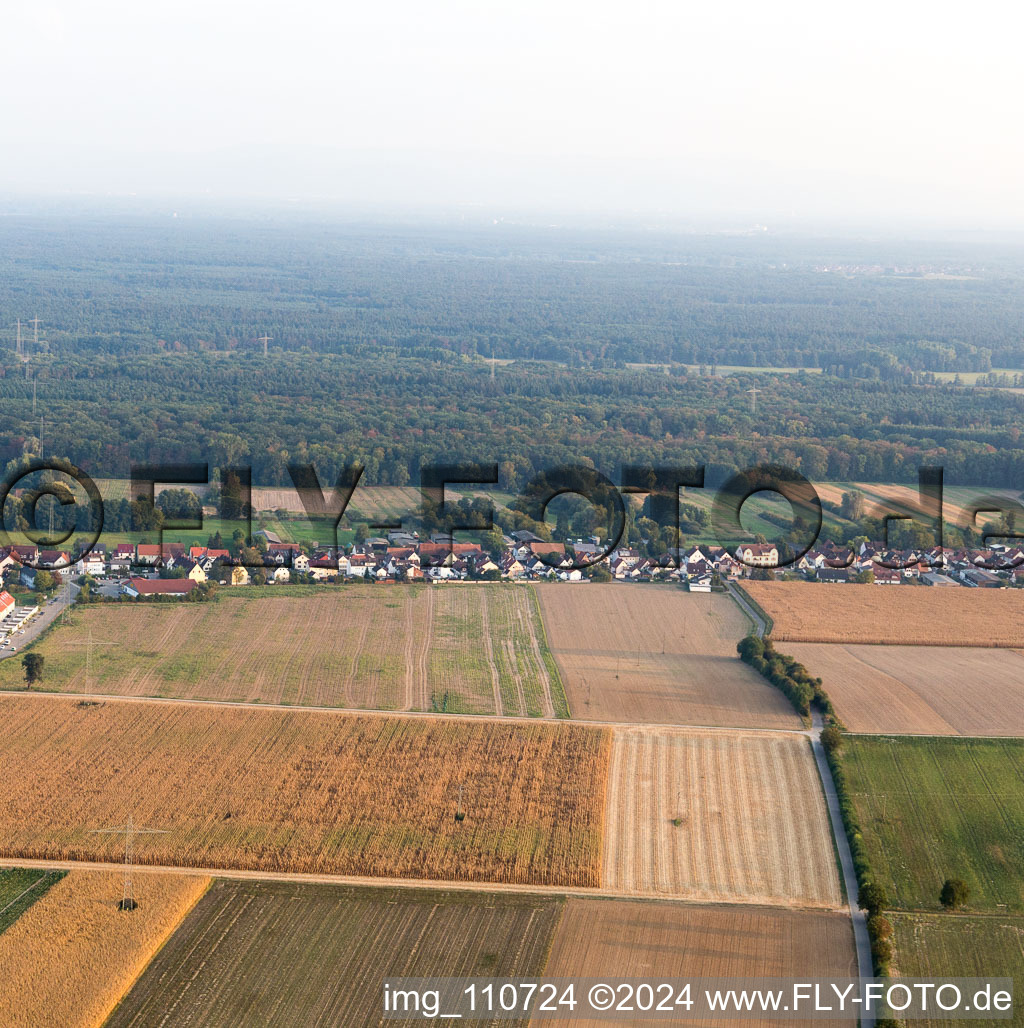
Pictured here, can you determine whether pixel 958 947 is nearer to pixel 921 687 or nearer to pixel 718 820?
pixel 718 820

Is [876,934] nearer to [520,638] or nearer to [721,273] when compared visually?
[520,638]

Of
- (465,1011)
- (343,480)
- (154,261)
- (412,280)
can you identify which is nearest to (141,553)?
(343,480)

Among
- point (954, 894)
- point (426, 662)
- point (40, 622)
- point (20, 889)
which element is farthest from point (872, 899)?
point (40, 622)

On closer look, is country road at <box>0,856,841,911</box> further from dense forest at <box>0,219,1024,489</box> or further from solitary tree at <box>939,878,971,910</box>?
dense forest at <box>0,219,1024,489</box>

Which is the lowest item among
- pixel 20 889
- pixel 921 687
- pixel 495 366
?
pixel 921 687

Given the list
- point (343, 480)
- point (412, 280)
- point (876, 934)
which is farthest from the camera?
point (412, 280)

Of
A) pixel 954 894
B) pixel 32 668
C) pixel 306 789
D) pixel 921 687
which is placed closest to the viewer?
pixel 954 894
